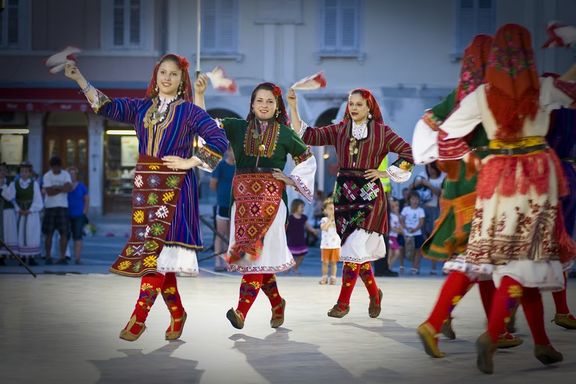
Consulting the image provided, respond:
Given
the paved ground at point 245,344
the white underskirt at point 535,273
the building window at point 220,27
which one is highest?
the building window at point 220,27

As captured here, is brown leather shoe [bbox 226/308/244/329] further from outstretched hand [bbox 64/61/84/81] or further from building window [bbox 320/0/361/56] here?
building window [bbox 320/0/361/56]

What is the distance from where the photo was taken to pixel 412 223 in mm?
17484

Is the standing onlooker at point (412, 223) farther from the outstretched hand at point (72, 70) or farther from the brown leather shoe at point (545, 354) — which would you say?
the brown leather shoe at point (545, 354)

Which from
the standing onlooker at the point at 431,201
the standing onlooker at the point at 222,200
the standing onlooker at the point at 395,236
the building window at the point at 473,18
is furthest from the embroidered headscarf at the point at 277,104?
the building window at the point at 473,18

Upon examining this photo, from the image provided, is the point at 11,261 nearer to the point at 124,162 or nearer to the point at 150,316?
the point at 150,316

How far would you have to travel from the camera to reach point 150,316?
998cm

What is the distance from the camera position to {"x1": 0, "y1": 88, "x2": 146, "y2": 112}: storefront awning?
29453mm

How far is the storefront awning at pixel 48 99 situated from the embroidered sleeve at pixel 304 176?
20194 mm

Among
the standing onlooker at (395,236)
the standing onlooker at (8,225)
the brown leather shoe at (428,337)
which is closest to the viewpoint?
the brown leather shoe at (428,337)

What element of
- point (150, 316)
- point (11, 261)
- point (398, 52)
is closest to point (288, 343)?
point (150, 316)

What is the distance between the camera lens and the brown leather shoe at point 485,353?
679cm

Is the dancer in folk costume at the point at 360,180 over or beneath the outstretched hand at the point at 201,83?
beneath

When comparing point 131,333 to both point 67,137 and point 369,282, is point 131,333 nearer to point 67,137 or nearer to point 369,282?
point 369,282

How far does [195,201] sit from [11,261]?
10.3 m
